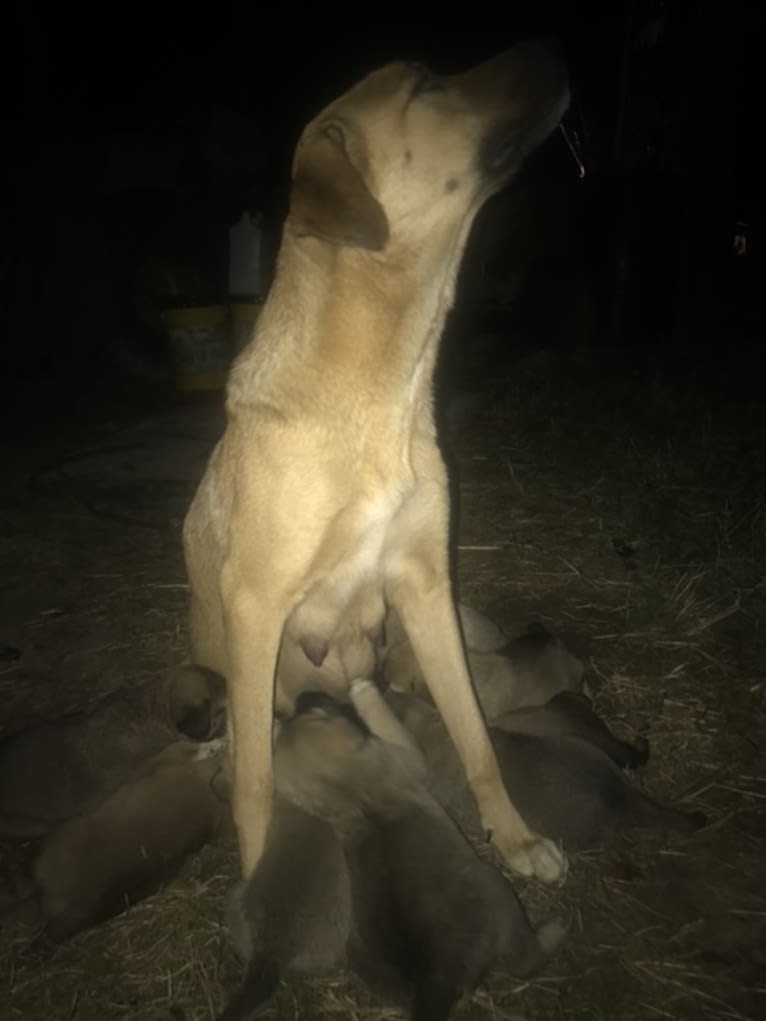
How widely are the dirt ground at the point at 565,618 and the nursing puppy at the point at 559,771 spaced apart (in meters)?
0.16

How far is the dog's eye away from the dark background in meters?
5.90

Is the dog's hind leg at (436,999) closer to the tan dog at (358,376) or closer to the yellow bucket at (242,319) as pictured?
the tan dog at (358,376)

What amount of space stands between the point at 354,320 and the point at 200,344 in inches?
227

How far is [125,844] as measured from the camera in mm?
2633

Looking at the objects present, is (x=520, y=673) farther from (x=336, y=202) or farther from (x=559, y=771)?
(x=336, y=202)

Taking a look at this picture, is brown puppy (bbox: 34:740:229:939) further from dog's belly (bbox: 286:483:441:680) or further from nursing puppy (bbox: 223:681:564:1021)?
dog's belly (bbox: 286:483:441:680)

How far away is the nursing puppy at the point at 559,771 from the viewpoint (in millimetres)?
2695

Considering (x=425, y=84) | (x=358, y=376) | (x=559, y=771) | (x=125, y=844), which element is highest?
(x=425, y=84)

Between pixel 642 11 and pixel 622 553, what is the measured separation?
8556 millimetres

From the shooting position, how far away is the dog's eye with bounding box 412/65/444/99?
2562mm

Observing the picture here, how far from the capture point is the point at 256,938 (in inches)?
87.7

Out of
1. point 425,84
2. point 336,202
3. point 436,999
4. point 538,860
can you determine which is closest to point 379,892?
point 436,999

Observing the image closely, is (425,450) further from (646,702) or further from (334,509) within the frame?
(646,702)

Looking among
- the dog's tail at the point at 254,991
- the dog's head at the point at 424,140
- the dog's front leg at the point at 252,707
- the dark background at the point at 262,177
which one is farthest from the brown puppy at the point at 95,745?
the dark background at the point at 262,177
